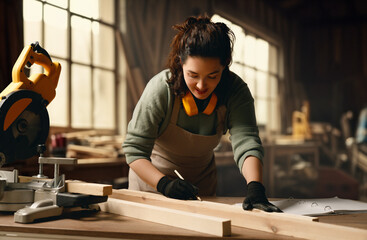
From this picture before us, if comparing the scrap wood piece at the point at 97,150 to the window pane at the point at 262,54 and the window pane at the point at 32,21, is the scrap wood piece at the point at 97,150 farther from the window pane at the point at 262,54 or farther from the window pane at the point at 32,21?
the window pane at the point at 262,54

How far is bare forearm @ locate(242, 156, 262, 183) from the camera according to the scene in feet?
4.99

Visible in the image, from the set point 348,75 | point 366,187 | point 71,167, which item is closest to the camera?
point 71,167

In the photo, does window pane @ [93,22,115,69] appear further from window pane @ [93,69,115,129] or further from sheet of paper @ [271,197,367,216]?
sheet of paper @ [271,197,367,216]

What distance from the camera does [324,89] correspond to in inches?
416

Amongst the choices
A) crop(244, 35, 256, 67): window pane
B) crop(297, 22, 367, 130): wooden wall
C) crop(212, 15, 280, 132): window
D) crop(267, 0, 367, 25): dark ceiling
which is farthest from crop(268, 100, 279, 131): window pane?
crop(267, 0, 367, 25): dark ceiling

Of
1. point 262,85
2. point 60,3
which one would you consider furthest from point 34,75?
point 262,85

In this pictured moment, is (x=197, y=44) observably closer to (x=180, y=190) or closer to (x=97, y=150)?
(x=180, y=190)

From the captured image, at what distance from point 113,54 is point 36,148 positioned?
3.35m

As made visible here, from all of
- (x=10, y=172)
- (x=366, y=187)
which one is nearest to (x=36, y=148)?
(x=10, y=172)

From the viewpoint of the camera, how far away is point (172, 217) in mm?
1148

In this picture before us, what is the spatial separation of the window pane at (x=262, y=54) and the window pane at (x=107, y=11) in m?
4.46

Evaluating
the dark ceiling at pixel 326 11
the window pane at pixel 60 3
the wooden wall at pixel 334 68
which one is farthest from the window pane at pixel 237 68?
the wooden wall at pixel 334 68

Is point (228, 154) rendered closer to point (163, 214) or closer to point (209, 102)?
point (209, 102)

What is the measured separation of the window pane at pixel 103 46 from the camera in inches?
172
